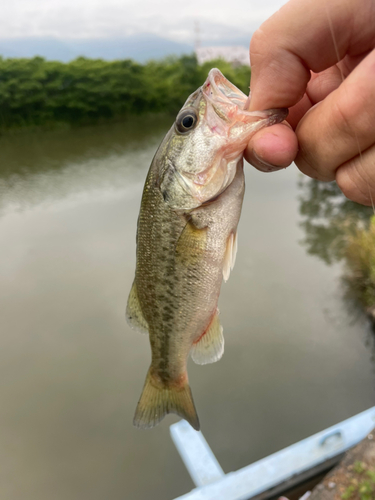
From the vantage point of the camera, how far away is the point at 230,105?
4.17 feet

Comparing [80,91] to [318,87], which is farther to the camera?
[80,91]

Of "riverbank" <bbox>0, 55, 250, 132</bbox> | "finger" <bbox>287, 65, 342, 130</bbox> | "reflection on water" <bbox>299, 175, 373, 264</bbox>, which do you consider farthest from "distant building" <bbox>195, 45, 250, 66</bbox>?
"finger" <bbox>287, 65, 342, 130</bbox>

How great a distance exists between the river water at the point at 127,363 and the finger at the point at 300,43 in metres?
4.38

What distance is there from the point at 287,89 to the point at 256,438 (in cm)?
445

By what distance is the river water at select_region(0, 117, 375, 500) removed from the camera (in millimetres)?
4219

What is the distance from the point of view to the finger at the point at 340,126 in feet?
3.09

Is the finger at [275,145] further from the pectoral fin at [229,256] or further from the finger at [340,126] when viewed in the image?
the pectoral fin at [229,256]

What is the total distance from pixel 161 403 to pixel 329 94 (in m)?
1.65

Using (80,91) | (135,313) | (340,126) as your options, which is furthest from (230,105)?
(80,91)

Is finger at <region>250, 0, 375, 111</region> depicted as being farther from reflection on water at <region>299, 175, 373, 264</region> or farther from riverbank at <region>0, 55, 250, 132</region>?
riverbank at <region>0, 55, 250, 132</region>

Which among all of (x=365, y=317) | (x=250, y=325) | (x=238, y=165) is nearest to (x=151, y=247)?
(x=238, y=165)

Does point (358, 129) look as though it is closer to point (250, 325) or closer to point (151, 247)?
point (151, 247)

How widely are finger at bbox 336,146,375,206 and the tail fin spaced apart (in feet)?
4.21

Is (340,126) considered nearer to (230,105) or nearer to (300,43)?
(300,43)
